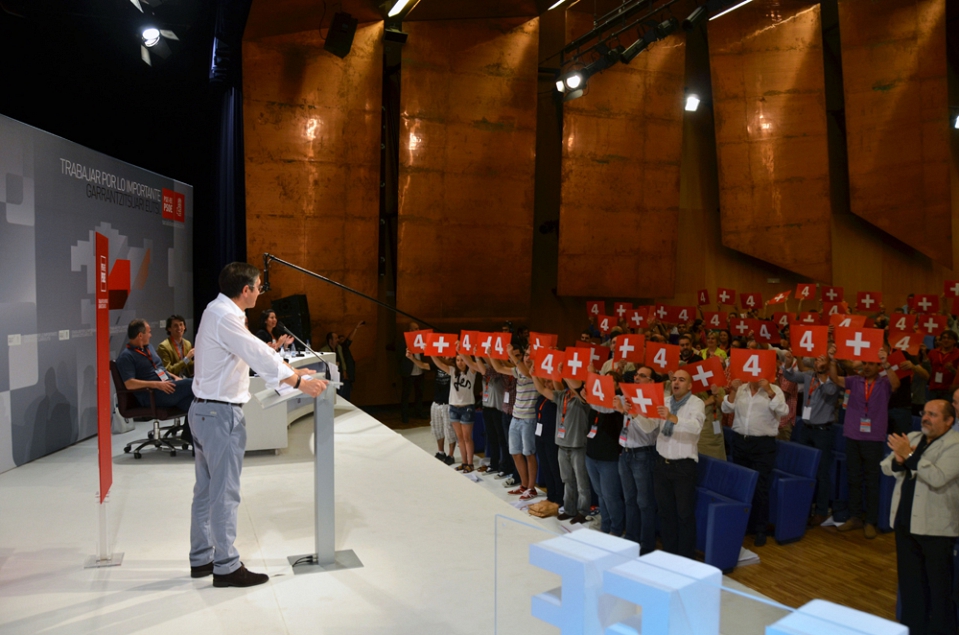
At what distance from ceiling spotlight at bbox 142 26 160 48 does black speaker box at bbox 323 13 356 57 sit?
2486 millimetres

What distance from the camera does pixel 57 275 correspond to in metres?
7.15

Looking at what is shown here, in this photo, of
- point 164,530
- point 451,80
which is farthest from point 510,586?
point 451,80

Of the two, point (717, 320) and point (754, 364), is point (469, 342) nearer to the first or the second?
point (754, 364)

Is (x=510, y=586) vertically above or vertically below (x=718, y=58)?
below

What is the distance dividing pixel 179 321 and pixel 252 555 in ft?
13.6

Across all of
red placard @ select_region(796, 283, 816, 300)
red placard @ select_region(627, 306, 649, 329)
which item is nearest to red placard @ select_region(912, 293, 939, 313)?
red placard @ select_region(796, 283, 816, 300)

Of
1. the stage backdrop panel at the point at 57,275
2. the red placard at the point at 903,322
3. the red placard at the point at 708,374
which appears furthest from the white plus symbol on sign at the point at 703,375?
the stage backdrop panel at the point at 57,275

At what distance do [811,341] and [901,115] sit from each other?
9.39 metres

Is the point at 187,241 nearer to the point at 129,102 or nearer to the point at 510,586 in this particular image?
the point at 129,102

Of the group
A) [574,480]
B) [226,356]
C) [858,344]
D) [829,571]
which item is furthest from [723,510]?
[226,356]

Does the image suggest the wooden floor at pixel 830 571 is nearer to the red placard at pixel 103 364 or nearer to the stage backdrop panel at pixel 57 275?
the red placard at pixel 103 364

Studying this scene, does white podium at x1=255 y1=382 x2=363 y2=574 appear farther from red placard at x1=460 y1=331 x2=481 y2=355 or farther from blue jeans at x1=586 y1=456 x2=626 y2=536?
red placard at x1=460 y1=331 x2=481 y2=355

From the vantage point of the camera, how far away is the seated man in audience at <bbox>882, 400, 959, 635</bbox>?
396 cm

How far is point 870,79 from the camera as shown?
13.4 meters
